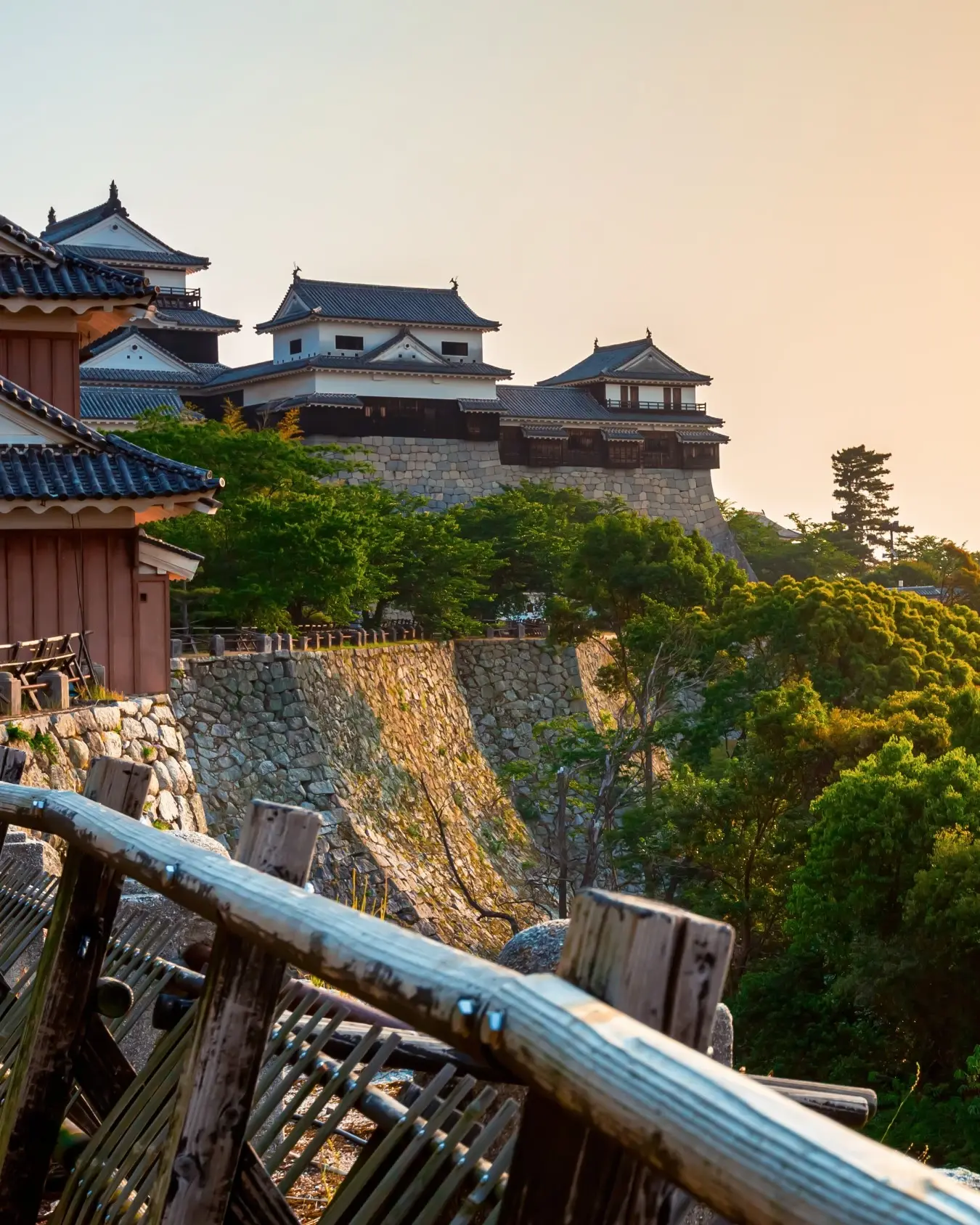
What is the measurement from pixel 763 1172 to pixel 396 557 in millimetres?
30116

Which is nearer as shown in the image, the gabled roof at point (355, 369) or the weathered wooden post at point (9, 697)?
the weathered wooden post at point (9, 697)

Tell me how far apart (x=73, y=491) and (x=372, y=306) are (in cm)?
3068

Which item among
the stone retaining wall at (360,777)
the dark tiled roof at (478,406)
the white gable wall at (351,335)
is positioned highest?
the white gable wall at (351,335)

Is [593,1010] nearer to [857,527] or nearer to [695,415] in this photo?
[695,415]

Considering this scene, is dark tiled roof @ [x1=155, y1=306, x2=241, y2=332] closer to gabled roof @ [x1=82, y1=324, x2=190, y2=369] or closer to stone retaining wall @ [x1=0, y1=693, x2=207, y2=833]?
gabled roof @ [x1=82, y1=324, x2=190, y2=369]

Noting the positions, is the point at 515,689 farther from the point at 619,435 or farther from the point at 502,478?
the point at 619,435

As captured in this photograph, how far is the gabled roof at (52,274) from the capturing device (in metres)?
12.9

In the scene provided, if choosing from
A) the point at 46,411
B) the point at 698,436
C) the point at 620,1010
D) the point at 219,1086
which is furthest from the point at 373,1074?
the point at 698,436

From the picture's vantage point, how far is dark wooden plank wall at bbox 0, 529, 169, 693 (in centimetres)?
1274

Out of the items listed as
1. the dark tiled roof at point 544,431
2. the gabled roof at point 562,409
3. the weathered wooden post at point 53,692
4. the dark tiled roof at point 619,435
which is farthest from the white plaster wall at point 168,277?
the weathered wooden post at point 53,692

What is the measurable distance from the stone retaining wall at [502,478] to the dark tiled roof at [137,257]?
7240 millimetres

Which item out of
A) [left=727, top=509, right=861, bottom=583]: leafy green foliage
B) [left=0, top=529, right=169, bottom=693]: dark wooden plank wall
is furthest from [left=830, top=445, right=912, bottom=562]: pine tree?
[left=0, top=529, right=169, bottom=693]: dark wooden plank wall

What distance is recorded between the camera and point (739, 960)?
840 inches

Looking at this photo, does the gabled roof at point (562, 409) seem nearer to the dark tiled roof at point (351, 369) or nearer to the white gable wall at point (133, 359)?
the dark tiled roof at point (351, 369)
